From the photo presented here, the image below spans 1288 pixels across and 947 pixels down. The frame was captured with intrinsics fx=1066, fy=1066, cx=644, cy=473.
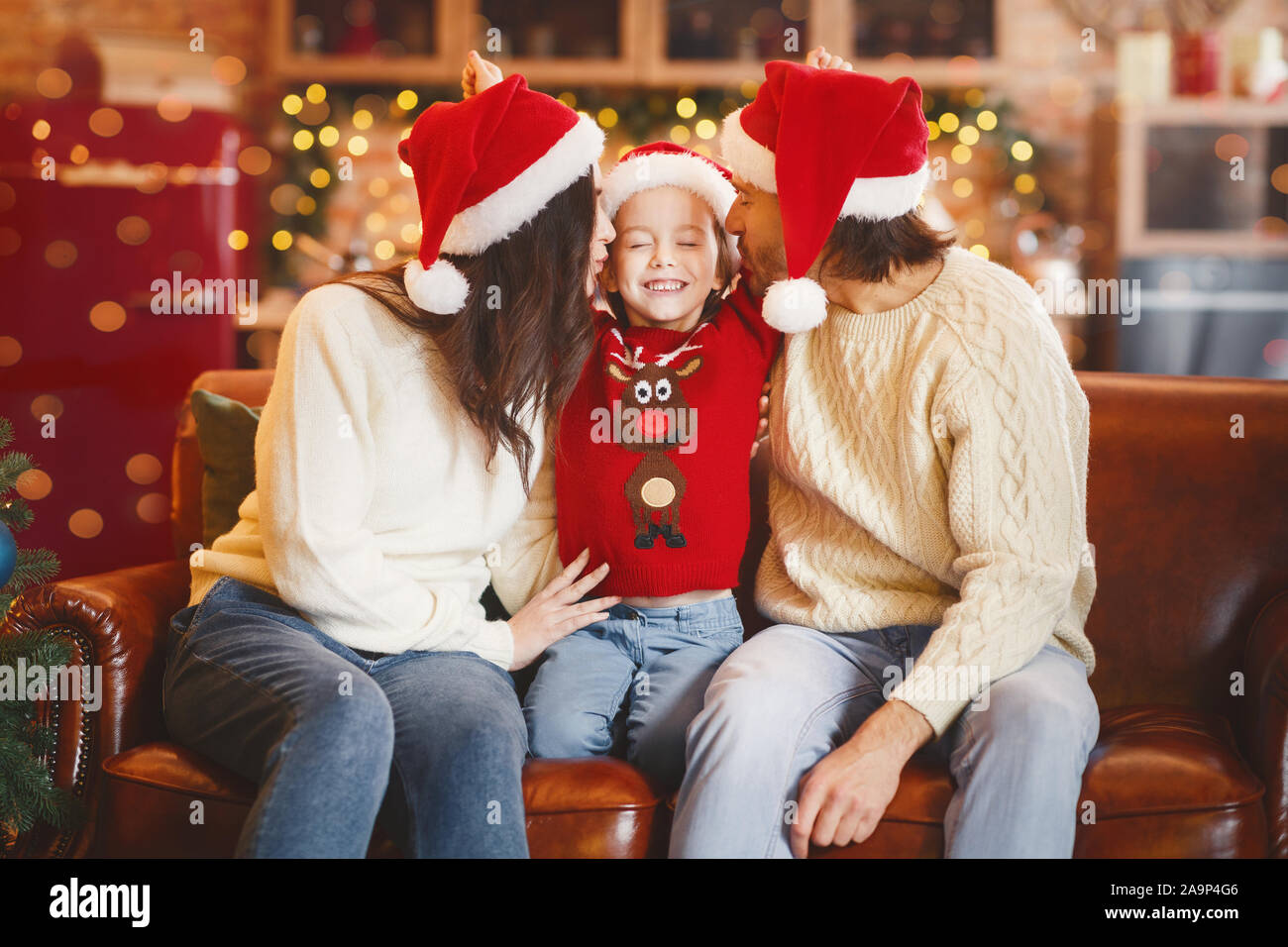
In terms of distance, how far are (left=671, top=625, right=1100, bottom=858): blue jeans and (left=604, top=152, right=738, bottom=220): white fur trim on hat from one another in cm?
70

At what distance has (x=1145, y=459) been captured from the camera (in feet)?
5.76

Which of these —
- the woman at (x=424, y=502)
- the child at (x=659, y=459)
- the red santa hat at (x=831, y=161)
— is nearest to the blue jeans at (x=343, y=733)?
the woman at (x=424, y=502)

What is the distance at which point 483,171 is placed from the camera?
1443mm

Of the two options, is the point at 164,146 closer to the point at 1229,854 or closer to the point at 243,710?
the point at 243,710

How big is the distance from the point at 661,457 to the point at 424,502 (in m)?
0.34

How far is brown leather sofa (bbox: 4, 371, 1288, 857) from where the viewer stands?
1296 mm

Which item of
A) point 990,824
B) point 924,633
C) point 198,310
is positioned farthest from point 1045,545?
point 198,310

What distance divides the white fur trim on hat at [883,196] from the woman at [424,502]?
365 mm

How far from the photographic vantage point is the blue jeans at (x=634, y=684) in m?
1.44

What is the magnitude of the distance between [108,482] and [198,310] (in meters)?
0.62

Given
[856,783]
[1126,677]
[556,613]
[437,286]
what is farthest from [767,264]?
[1126,677]

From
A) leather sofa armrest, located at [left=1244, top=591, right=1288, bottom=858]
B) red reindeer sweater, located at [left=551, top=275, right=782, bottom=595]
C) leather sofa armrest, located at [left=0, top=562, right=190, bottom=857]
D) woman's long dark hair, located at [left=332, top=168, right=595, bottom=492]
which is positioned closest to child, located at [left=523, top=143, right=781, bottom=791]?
red reindeer sweater, located at [left=551, top=275, right=782, bottom=595]

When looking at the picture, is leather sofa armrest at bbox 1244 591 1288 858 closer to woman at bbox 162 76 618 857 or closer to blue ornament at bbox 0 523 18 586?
woman at bbox 162 76 618 857

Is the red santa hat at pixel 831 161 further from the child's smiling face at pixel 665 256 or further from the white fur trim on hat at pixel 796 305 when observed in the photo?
the child's smiling face at pixel 665 256
